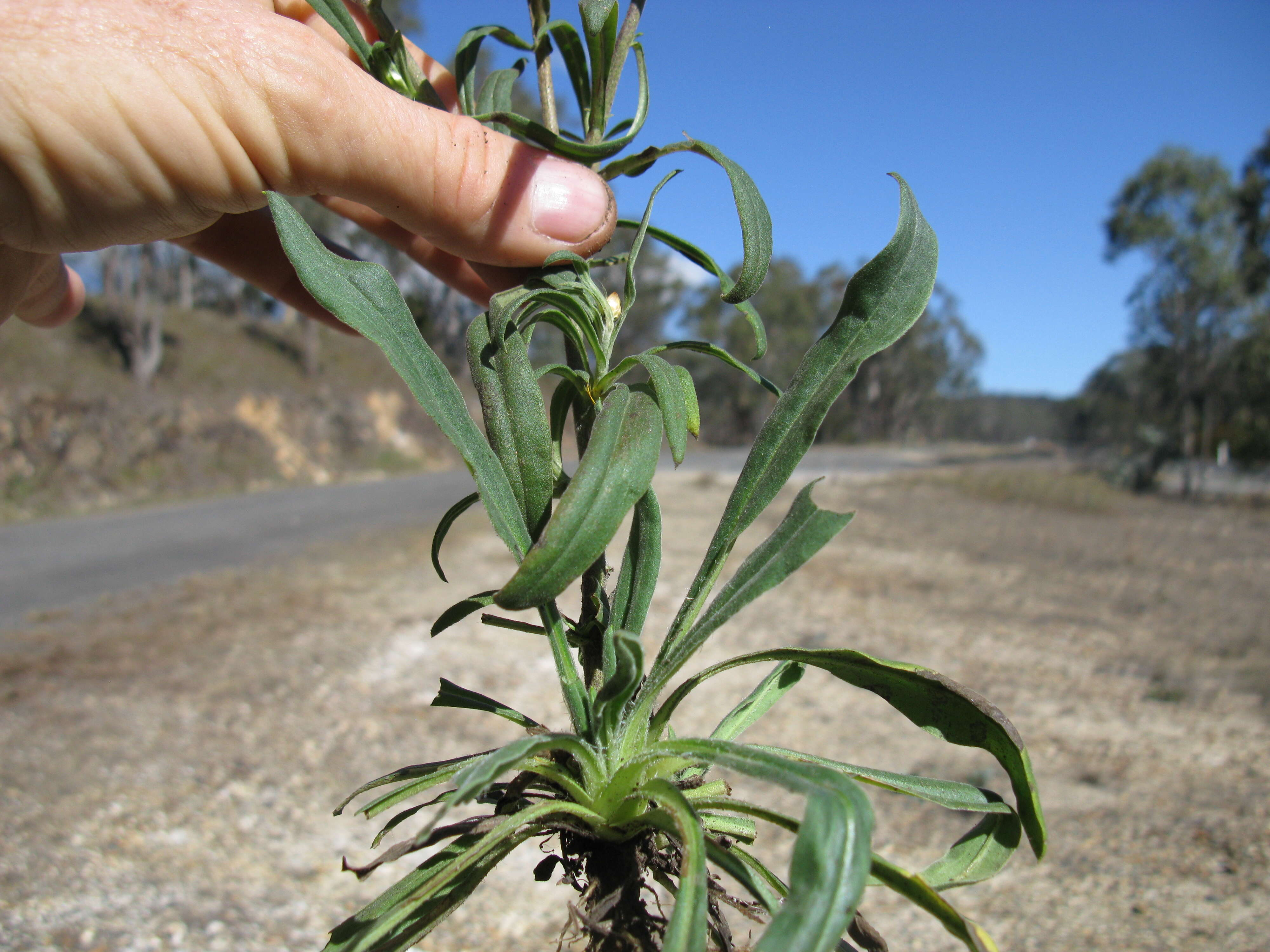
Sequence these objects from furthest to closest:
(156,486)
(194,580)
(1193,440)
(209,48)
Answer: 1. (1193,440)
2. (156,486)
3. (194,580)
4. (209,48)

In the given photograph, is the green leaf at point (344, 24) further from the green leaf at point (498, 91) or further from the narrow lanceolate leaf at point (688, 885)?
the narrow lanceolate leaf at point (688, 885)

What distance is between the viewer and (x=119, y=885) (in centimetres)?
232

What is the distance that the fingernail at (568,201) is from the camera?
2.81 feet

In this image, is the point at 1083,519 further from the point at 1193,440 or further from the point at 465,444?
the point at 465,444

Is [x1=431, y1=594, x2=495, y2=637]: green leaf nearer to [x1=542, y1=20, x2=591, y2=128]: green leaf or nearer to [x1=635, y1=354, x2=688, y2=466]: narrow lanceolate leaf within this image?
[x1=635, y1=354, x2=688, y2=466]: narrow lanceolate leaf

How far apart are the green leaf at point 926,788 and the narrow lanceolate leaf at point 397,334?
29cm

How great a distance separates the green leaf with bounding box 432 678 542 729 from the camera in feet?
2.44

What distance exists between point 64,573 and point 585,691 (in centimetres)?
720

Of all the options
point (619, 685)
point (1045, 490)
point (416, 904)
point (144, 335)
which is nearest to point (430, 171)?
point (619, 685)

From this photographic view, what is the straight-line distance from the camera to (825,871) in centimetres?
46

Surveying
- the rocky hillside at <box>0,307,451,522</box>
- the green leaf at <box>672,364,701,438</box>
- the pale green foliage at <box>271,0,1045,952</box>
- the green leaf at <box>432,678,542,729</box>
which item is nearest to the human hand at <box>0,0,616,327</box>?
the pale green foliage at <box>271,0,1045,952</box>

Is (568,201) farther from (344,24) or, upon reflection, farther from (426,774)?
(426,774)

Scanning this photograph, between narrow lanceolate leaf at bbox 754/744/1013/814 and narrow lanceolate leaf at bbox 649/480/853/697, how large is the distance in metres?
0.10

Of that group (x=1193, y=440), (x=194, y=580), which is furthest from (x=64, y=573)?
(x=1193, y=440)
